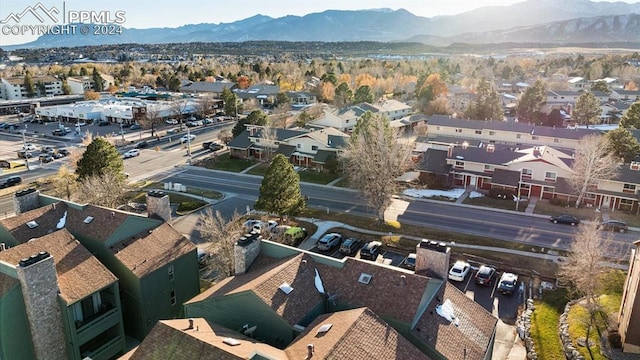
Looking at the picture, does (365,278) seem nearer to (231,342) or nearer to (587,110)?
(231,342)

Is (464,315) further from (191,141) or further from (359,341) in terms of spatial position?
(191,141)

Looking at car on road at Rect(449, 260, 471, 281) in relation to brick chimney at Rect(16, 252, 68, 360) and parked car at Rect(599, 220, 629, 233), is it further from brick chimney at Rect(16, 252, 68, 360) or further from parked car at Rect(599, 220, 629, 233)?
brick chimney at Rect(16, 252, 68, 360)

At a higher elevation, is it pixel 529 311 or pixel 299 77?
pixel 299 77

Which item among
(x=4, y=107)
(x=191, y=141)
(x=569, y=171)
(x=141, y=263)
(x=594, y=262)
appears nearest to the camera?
(x=141, y=263)

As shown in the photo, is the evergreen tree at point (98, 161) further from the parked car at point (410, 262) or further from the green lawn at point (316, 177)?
the parked car at point (410, 262)

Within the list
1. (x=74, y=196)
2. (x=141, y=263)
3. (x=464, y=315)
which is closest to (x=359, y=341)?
(x=464, y=315)

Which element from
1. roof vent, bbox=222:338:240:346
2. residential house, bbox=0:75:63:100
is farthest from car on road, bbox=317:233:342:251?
residential house, bbox=0:75:63:100
